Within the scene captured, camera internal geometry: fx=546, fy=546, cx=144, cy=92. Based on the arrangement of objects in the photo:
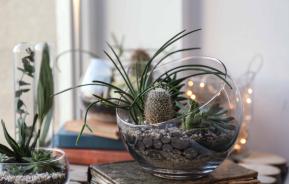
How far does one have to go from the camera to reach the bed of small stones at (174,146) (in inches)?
28.6

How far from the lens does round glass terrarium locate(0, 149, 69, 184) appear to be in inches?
29.8

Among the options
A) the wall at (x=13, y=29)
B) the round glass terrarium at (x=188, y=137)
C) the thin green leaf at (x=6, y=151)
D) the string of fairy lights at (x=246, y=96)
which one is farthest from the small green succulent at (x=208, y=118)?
the wall at (x=13, y=29)

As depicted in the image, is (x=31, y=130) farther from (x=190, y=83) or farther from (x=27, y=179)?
(x=190, y=83)

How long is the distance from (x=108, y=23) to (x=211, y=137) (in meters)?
0.62

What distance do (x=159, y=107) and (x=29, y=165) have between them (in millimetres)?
201

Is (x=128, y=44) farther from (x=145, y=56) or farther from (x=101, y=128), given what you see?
(x=101, y=128)

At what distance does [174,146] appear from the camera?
2.39ft

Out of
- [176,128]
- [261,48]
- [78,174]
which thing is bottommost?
[78,174]

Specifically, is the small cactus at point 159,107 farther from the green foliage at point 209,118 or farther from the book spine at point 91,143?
the book spine at point 91,143

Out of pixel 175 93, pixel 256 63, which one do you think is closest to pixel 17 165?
pixel 175 93

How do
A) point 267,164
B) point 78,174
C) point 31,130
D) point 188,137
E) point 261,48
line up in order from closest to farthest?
point 188,137 < point 31,130 < point 78,174 < point 267,164 < point 261,48

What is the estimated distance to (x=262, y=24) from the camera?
3.81ft

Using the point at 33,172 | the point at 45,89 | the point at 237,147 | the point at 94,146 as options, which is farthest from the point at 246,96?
the point at 33,172

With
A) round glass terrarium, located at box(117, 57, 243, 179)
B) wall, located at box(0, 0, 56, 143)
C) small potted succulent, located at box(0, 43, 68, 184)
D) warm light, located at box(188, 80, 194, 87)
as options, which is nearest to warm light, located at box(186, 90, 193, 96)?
warm light, located at box(188, 80, 194, 87)
